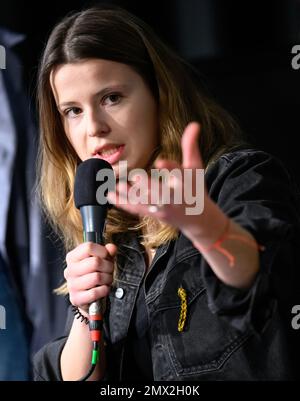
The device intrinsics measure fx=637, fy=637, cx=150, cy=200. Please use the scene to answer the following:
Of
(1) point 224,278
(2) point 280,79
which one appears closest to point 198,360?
(1) point 224,278

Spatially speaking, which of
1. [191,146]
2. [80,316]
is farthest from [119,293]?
[191,146]

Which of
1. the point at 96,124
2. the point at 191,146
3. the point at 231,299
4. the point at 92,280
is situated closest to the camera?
the point at 191,146

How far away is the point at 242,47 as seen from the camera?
1.42m

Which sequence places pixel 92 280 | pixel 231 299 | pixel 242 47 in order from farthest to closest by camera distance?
pixel 242 47 → pixel 92 280 → pixel 231 299

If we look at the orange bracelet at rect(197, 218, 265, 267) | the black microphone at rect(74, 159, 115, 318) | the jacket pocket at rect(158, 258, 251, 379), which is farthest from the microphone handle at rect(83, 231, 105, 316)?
the orange bracelet at rect(197, 218, 265, 267)

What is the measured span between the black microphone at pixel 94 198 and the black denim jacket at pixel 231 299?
155mm

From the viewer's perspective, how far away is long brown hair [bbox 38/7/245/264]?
1199mm

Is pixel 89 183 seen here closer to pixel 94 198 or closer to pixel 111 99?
pixel 94 198

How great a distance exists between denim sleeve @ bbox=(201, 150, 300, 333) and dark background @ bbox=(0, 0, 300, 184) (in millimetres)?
402

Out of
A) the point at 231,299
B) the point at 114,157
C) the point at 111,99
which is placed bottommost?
the point at 231,299

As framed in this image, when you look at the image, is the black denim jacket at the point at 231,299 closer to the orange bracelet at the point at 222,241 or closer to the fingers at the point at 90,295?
the orange bracelet at the point at 222,241

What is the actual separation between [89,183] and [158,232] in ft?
0.70

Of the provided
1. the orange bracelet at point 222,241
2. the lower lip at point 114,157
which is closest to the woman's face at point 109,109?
the lower lip at point 114,157
